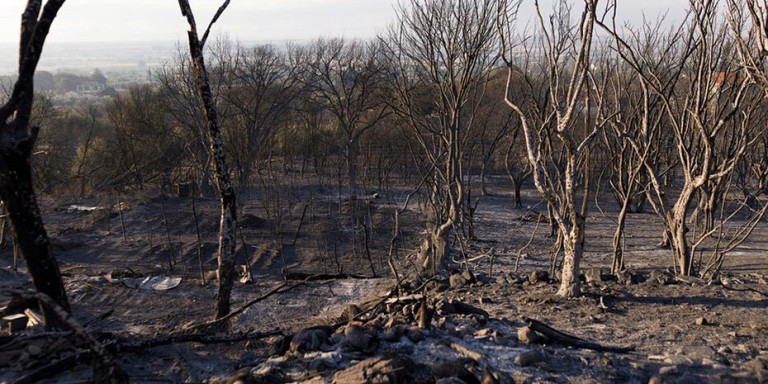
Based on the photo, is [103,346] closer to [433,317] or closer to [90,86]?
[433,317]

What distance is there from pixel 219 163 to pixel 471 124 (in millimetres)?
7027

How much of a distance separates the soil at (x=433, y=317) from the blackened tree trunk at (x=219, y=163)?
28.0 inches

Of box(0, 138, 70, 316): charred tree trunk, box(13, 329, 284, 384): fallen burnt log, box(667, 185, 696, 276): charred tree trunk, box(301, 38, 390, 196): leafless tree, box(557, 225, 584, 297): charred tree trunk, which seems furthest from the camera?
box(301, 38, 390, 196): leafless tree

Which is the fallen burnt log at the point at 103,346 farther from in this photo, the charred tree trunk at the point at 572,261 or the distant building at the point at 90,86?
the distant building at the point at 90,86

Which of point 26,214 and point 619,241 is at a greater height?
point 26,214

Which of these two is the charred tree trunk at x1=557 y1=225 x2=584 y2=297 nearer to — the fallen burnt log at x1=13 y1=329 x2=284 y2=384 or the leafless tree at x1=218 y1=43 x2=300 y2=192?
the fallen burnt log at x1=13 y1=329 x2=284 y2=384

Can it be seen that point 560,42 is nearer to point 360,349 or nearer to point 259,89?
point 360,349

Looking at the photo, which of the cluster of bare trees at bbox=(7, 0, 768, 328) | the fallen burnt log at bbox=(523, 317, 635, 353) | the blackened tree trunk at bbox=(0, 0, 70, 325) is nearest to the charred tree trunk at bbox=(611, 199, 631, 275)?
the cluster of bare trees at bbox=(7, 0, 768, 328)

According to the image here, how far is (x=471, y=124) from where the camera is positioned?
11.3 metres

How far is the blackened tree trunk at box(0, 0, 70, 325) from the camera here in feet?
13.0

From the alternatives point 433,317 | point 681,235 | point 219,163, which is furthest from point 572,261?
point 219,163

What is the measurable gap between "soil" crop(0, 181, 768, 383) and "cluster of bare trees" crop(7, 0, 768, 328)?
633mm

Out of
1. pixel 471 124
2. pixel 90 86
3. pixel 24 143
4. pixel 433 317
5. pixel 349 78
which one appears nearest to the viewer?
pixel 24 143

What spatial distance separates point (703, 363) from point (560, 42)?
15.7 ft
